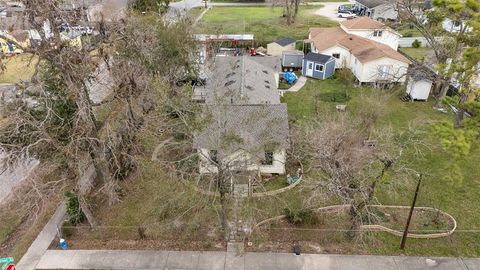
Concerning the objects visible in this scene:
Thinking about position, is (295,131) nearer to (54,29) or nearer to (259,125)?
(259,125)

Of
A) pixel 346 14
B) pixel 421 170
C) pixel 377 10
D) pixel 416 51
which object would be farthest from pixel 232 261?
pixel 346 14

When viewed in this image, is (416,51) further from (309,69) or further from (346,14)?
(346,14)

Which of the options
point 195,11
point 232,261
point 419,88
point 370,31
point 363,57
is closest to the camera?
point 232,261

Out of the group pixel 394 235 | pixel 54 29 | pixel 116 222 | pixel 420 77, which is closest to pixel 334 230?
pixel 394 235

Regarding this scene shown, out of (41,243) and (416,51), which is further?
(416,51)

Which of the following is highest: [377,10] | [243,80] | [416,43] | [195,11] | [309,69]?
[243,80]

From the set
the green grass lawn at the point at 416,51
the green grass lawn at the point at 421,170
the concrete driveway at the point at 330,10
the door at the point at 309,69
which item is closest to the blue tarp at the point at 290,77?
the green grass lawn at the point at 421,170

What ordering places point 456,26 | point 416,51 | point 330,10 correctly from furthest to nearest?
point 330,10
point 416,51
point 456,26

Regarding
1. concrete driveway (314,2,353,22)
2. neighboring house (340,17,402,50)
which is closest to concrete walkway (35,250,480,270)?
neighboring house (340,17,402,50)
